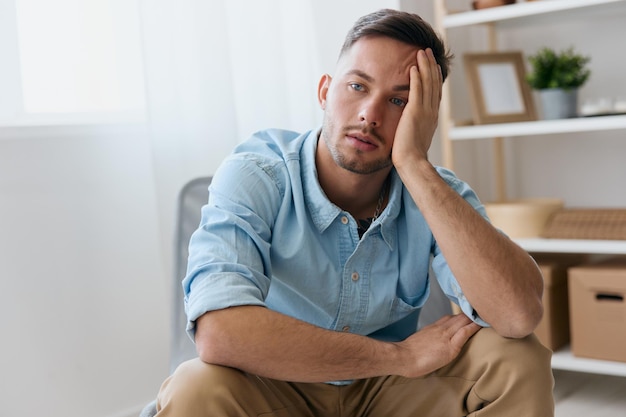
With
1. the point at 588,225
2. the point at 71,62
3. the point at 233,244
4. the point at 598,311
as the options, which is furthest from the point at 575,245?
the point at 71,62

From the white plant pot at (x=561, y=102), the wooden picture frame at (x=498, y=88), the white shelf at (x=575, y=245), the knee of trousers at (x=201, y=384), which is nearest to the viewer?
the knee of trousers at (x=201, y=384)

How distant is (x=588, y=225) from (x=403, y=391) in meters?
1.19

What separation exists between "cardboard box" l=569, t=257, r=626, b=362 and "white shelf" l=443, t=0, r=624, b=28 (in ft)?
2.51

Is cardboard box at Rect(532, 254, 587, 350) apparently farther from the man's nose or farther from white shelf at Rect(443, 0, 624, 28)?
the man's nose

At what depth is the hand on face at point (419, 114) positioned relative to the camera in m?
1.57

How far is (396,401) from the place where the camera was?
1.53m

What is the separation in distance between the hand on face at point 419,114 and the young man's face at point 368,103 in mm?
21

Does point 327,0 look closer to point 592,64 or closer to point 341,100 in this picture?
point 592,64

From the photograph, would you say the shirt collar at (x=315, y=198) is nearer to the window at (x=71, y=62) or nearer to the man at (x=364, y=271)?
the man at (x=364, y=271)

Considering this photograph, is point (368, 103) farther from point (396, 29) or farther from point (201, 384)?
point (201, 384)

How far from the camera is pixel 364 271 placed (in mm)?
1589

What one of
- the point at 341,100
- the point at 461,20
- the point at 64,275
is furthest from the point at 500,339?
the point at 461,20

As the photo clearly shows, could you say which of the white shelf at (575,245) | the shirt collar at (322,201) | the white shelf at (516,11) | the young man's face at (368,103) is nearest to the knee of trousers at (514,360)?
the shirt collar at (322,201)

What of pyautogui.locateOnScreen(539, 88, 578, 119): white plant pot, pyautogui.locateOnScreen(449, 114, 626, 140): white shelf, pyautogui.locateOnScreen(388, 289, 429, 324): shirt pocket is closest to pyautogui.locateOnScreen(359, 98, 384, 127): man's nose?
pyautogui.locateOnScreen(388, 289, 429, 324): shirt pocket
